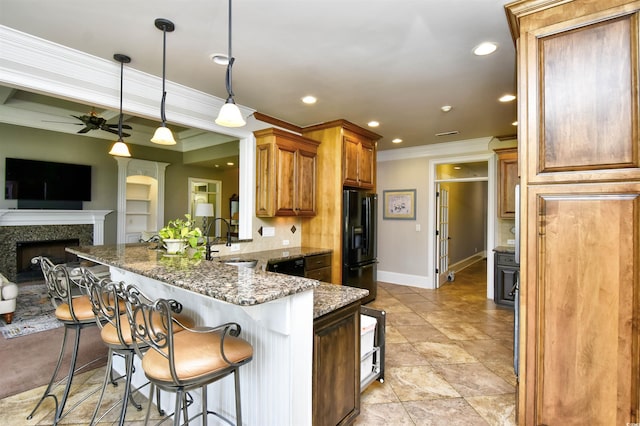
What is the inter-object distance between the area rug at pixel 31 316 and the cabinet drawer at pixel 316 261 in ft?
9.87

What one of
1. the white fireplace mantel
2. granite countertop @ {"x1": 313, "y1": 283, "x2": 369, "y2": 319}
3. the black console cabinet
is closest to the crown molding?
the black console cabinet

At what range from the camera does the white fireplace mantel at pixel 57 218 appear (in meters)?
5.12

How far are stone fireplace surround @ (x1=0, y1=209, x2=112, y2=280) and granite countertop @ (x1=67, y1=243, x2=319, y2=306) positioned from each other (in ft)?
15.9

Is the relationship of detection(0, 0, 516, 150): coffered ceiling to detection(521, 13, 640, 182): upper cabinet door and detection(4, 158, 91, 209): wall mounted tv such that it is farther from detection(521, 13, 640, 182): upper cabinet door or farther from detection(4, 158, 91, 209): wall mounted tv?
detection(4, 158, 91, 209): wall mounted tv

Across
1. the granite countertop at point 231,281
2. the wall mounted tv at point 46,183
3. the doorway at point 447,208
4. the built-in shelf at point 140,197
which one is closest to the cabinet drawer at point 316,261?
the granite countertop at point 231,281

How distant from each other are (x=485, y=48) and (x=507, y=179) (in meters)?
2.86

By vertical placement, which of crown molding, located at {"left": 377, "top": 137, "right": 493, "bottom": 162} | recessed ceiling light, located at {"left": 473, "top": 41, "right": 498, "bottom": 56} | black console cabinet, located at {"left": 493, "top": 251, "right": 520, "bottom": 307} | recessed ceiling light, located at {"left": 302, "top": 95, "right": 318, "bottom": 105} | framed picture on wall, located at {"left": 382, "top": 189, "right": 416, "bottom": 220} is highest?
recessed ceiling light, located at {"left": 302, "top": 95, "right": 318, "bottom": 105}

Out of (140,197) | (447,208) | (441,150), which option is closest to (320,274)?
(441,150)

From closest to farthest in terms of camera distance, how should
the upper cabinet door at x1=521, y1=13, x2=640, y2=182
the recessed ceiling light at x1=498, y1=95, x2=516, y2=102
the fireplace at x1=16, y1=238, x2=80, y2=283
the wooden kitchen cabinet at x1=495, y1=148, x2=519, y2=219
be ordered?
1. the upper cabinet door at x1=521, y1=13, x2=640, y2=182
2. the recessed ceiling light at x1=498, y1=95, x2=516, y2=102
3. the wooden kitchen cabinet at x1=495, y1=148, x2=519, y2=219
4. the fireplace at x1=16, y1=238, x2=80, y2=283

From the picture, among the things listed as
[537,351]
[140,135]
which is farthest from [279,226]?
[140,135]

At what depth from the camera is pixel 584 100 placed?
4.94 ft

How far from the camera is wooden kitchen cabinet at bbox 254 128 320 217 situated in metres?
3.85

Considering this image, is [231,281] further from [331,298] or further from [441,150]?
[441,150]

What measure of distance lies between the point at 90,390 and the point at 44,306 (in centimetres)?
285
